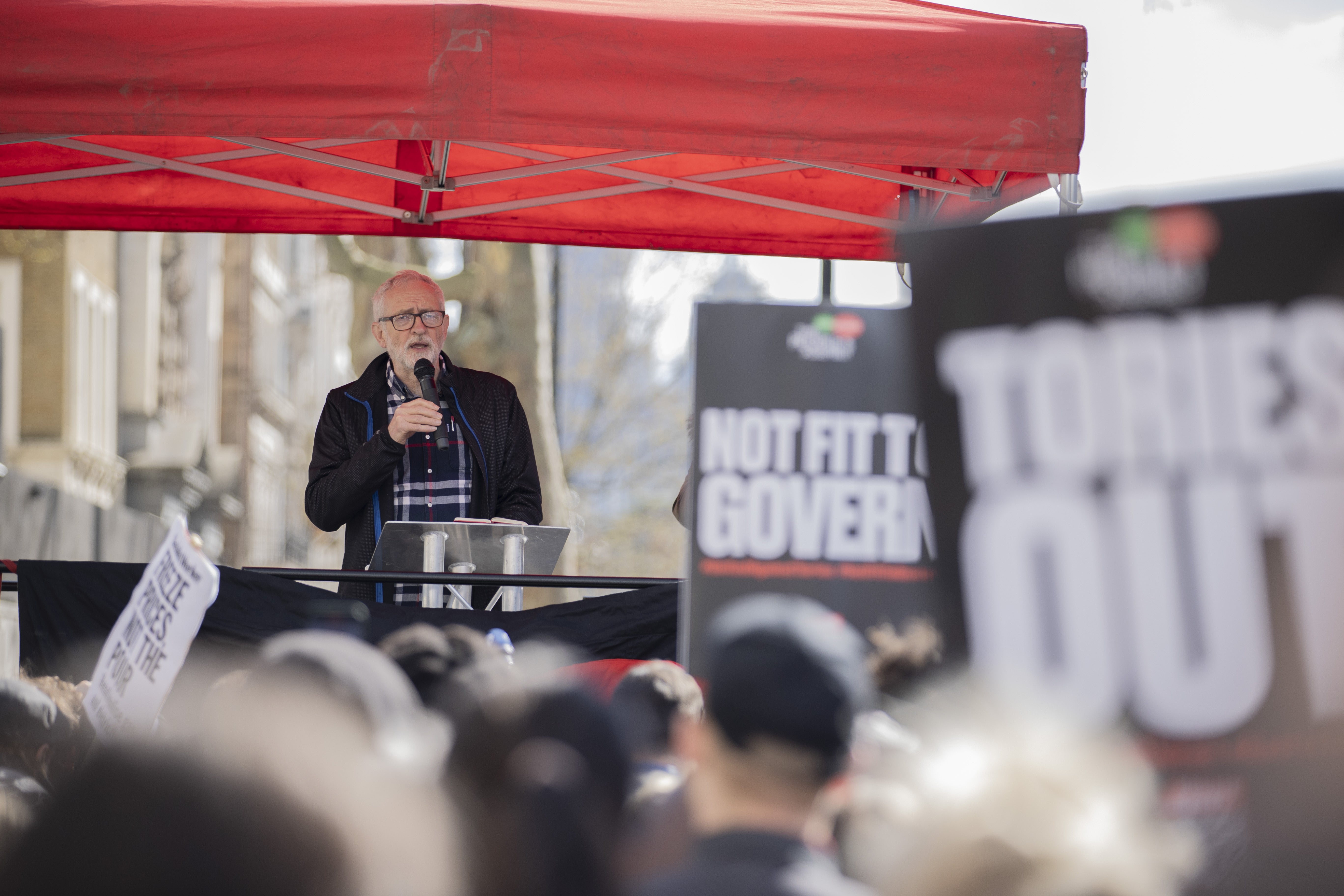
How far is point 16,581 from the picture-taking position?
180 inches

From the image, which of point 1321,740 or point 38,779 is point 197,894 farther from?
point 1321,740

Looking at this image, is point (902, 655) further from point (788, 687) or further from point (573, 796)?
point (573, 796)

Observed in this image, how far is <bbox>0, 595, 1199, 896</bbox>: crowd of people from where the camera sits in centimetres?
156

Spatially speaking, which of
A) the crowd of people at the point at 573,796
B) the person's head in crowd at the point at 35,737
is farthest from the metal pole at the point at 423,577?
the crowd of people at the point at 573,796

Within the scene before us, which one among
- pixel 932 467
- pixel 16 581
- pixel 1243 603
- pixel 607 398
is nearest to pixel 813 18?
pixel 932 467

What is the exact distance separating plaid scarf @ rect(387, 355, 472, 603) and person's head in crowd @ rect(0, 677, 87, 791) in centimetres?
226

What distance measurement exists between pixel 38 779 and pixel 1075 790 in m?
1.94

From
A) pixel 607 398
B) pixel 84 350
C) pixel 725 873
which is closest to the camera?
pixel 725 873

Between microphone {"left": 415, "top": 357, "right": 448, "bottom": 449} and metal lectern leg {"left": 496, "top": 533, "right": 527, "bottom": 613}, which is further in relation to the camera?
microphone {"left": 415, "top": 357, "right": 448, "bottom": 449}

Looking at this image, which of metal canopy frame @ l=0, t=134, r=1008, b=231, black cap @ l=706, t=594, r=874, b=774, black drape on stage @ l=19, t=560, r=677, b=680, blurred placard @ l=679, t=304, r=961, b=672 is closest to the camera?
black cap @ l=706, t=594, r=874, b=774

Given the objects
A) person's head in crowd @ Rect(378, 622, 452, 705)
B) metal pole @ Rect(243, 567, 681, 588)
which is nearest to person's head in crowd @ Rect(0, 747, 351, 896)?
person's head in crowd @ Rect(378, 622, 452, 705)

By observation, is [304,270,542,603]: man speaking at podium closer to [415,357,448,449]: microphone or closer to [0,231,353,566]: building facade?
[415,357,448,449]: microphone

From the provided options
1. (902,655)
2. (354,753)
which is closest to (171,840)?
(354,753)

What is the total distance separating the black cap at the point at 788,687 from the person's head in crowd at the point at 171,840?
0.54 metres
